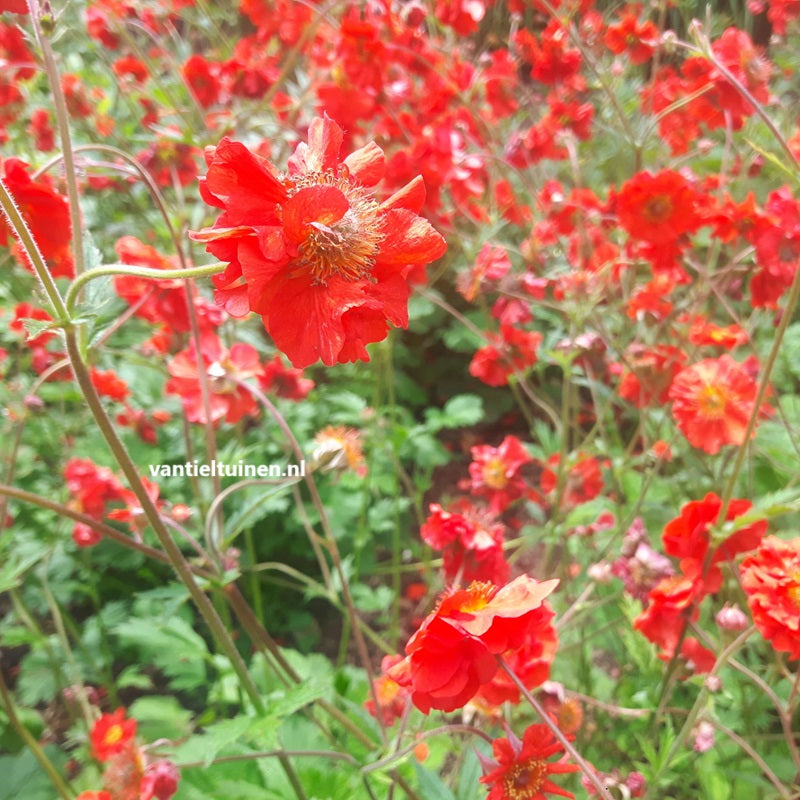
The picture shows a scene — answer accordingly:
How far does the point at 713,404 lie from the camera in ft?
4.71

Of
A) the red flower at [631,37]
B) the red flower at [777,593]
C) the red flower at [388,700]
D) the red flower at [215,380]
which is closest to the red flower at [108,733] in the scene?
the red flower at [388,700]

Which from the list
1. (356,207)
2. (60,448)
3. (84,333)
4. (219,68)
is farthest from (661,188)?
(60,448)

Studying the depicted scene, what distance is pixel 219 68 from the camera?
101 inches

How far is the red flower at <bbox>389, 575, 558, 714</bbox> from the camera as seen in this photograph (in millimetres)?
747

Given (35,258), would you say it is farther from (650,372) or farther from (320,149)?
(650,372)

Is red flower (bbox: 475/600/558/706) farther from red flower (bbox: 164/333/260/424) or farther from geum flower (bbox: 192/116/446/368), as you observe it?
red flower (bbox: 164/333/260/424)

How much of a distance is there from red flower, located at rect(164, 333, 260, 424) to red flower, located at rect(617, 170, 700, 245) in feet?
3.23

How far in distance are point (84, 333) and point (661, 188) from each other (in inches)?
53.5

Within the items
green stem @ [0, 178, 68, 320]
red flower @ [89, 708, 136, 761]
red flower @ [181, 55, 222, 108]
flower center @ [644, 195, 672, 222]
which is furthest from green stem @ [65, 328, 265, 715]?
red flower @ [181, 55, 222, 108]

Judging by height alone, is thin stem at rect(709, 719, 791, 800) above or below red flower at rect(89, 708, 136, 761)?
above

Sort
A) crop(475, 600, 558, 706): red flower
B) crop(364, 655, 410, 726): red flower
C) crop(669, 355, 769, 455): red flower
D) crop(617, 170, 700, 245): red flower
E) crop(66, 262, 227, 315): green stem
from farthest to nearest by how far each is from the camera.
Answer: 1. crop(617, 170, 700, 245): red flower
2. crop(669, 355, 769, 455): red flower
3. crop(364, 655, 410, 726): red flower
4. crop(475, 600, 558, 706): red flower
5. crop(66, 262, 227, 315): green stem

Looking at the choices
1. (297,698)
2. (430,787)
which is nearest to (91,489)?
(297,698)

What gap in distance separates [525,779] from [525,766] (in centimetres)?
2

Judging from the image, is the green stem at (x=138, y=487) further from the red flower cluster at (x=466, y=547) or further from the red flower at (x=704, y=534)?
the red flower at (x=704, y=534)
